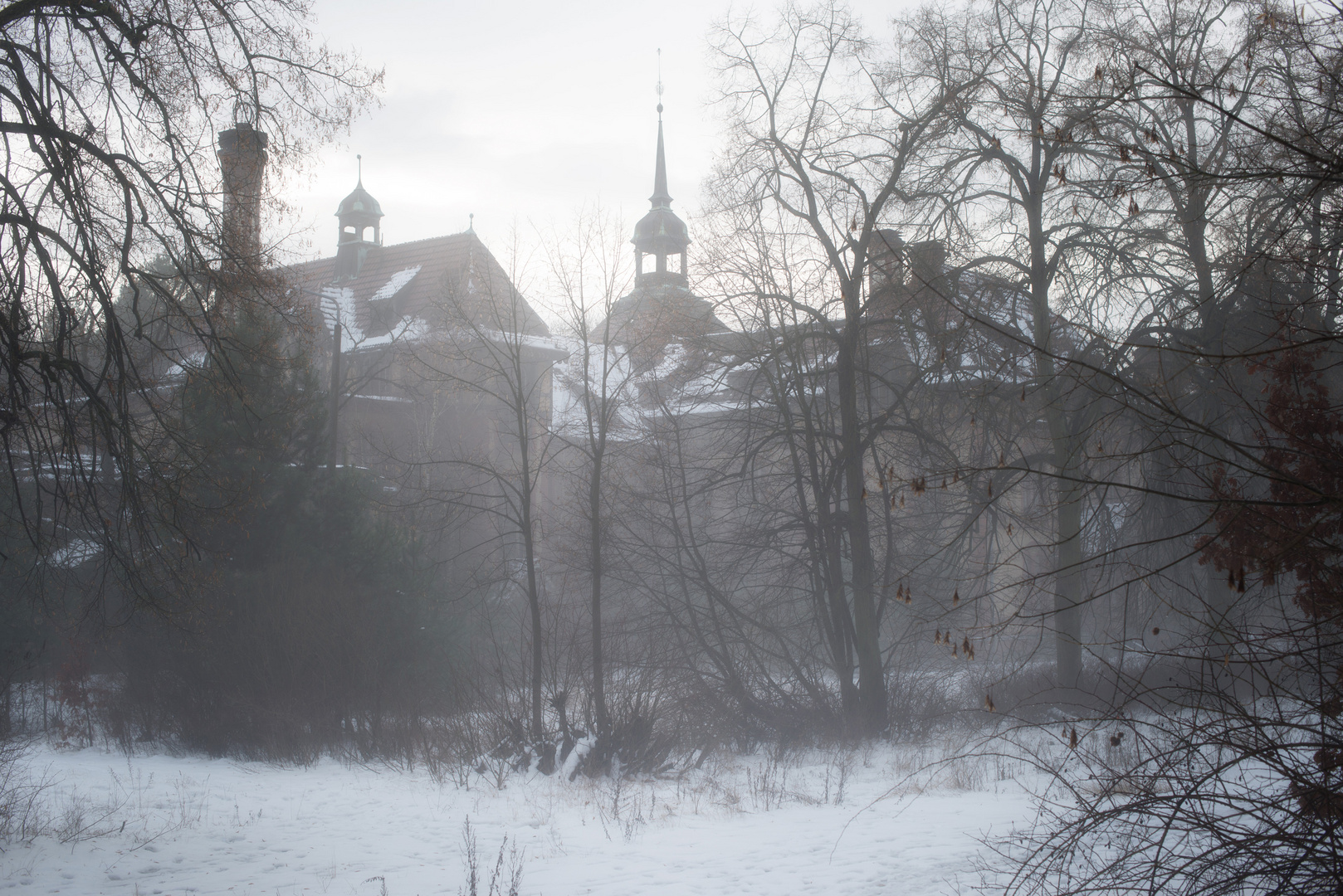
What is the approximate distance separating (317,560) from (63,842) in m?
9.86

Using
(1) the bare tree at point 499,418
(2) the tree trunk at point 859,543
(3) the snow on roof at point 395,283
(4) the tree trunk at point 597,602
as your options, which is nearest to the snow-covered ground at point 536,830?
(4) the tree trunk at point 597,602

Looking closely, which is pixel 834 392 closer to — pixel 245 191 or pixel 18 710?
pixel 245 191

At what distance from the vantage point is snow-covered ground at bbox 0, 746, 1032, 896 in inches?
291

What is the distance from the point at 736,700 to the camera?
1536cm

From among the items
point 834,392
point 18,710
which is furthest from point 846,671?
point 18,710

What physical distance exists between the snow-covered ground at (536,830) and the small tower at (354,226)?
3282 centimetres

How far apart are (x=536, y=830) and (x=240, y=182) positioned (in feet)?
21.8

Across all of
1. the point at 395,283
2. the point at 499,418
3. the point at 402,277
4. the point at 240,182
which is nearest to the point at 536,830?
the point at 240,182

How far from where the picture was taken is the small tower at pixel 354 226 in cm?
4259

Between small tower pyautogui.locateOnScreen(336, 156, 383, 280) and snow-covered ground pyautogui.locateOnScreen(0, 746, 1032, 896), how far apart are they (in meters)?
32.8

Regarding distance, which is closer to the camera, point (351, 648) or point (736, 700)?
point (736, 700)

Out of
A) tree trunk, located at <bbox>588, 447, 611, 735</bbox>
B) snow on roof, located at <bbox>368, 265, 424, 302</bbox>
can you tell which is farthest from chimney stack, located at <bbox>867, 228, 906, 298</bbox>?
snow on roof, located at <bbox>368, 265, 424, 302</bbox>

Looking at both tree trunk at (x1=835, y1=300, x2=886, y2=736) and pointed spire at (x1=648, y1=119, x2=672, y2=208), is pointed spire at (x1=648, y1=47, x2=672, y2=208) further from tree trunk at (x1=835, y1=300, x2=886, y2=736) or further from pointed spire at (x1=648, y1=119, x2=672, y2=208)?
tree trunk at (x1=835, y1=300, x2=886, y2=736)

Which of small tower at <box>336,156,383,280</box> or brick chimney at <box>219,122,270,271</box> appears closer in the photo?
brick chimney at <box>219,122,270,271</box>
